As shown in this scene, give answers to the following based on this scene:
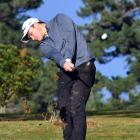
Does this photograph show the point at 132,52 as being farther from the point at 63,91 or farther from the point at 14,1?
the point at 63,91

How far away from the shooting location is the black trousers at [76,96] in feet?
23.9

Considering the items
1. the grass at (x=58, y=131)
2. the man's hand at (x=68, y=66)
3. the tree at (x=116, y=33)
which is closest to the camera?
the man's hand at (x=68, y=66)

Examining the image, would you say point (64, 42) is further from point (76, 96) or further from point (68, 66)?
point (76, 96)

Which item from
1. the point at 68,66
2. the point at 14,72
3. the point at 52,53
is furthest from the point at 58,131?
the point at 14,72

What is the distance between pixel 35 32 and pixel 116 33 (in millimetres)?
25235

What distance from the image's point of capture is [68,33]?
7.20 metres

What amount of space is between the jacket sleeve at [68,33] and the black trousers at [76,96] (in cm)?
25

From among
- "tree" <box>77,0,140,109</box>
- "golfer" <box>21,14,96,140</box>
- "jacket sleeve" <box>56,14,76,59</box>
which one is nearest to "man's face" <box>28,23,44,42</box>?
"golfer" <box>21,14,96,140</box>

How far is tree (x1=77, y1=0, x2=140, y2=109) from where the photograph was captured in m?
31.4

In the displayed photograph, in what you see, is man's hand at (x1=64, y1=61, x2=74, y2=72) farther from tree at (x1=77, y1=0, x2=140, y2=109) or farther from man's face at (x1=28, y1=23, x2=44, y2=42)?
tree at (x1=77, y1=0, x2=140, y2=109)

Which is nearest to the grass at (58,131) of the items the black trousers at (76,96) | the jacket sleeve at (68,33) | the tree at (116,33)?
the black trousers at (76,96)

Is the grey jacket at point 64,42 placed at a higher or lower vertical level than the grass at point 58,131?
higher

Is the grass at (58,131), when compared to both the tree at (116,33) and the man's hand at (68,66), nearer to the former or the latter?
the man's hand at (68,66)

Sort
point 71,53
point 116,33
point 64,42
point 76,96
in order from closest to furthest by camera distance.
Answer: point 71,53, point 64,42, point 76,96, point 116,33
